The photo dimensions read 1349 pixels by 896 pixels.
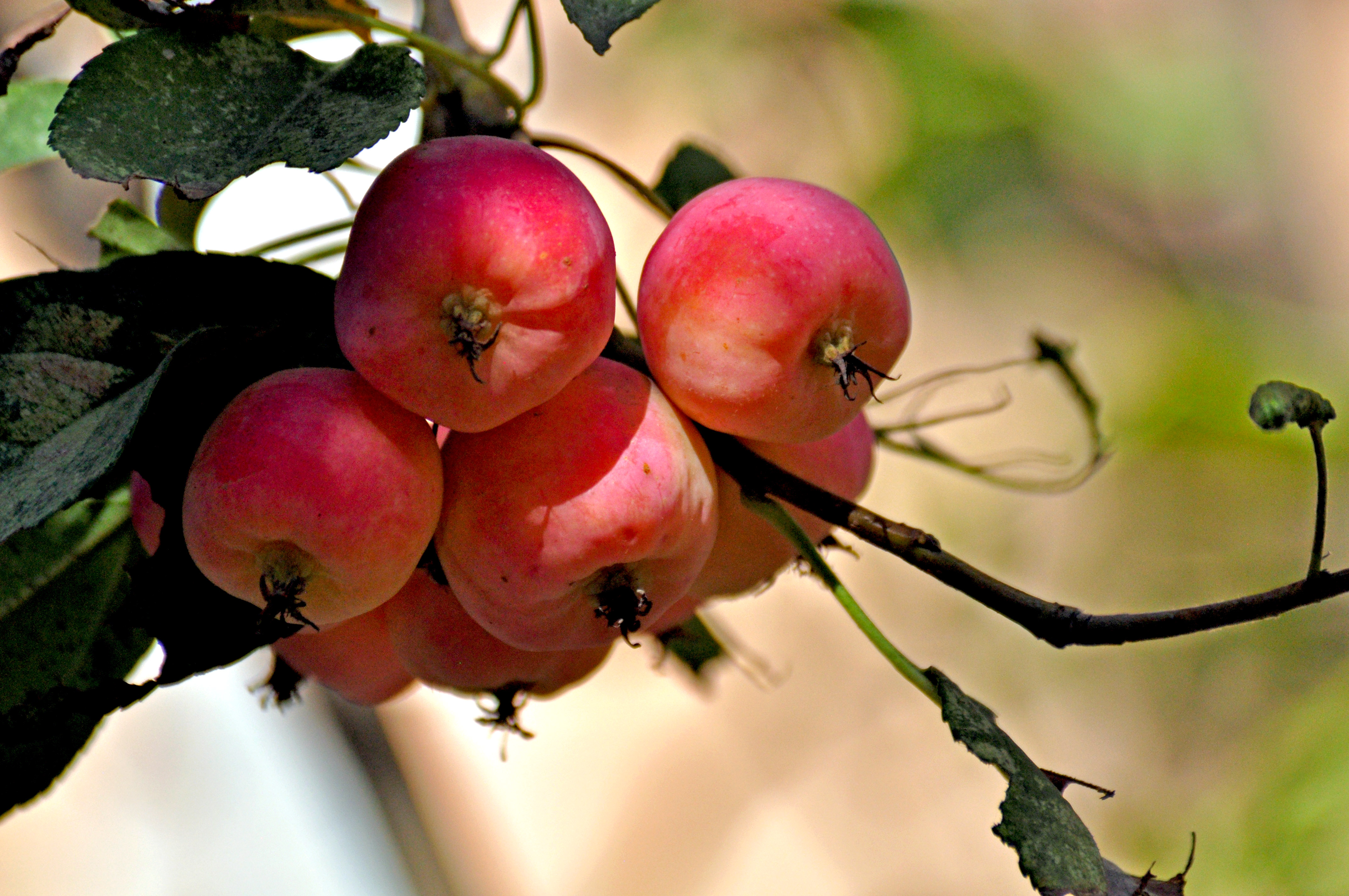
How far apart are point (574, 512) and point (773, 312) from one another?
0.08 m

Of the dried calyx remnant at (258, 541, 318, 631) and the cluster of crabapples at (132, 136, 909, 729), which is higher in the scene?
the cluster of crabapples at (132, 136, 909, 729)

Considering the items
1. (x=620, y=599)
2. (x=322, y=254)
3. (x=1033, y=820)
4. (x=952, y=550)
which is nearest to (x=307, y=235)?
(x=322, y=254)

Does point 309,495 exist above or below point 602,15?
below

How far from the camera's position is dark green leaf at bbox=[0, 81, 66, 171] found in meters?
0.44

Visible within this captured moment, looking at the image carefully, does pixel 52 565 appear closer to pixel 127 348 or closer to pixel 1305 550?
pixel 127 348

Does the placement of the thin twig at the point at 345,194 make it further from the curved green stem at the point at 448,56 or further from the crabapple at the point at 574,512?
the crabapple at the point at 574,512

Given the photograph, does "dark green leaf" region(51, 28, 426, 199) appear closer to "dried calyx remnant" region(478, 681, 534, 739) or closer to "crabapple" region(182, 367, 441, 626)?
"crabapple" region(182, 367, 441, 626)

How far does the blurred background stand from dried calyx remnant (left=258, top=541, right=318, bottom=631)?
0.77m

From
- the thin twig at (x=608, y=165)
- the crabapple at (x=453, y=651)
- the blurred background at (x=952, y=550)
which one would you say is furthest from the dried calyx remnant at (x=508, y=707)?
the blurred background at (x=952, y=550)

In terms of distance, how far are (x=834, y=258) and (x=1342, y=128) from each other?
1202 millimetres

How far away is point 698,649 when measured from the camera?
54 centimetres

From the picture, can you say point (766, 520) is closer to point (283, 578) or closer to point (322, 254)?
point (283, 578)

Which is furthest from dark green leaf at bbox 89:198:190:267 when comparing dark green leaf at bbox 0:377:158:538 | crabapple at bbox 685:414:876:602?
crabapple at bbox 685:414:876:602

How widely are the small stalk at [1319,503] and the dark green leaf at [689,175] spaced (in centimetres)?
30
